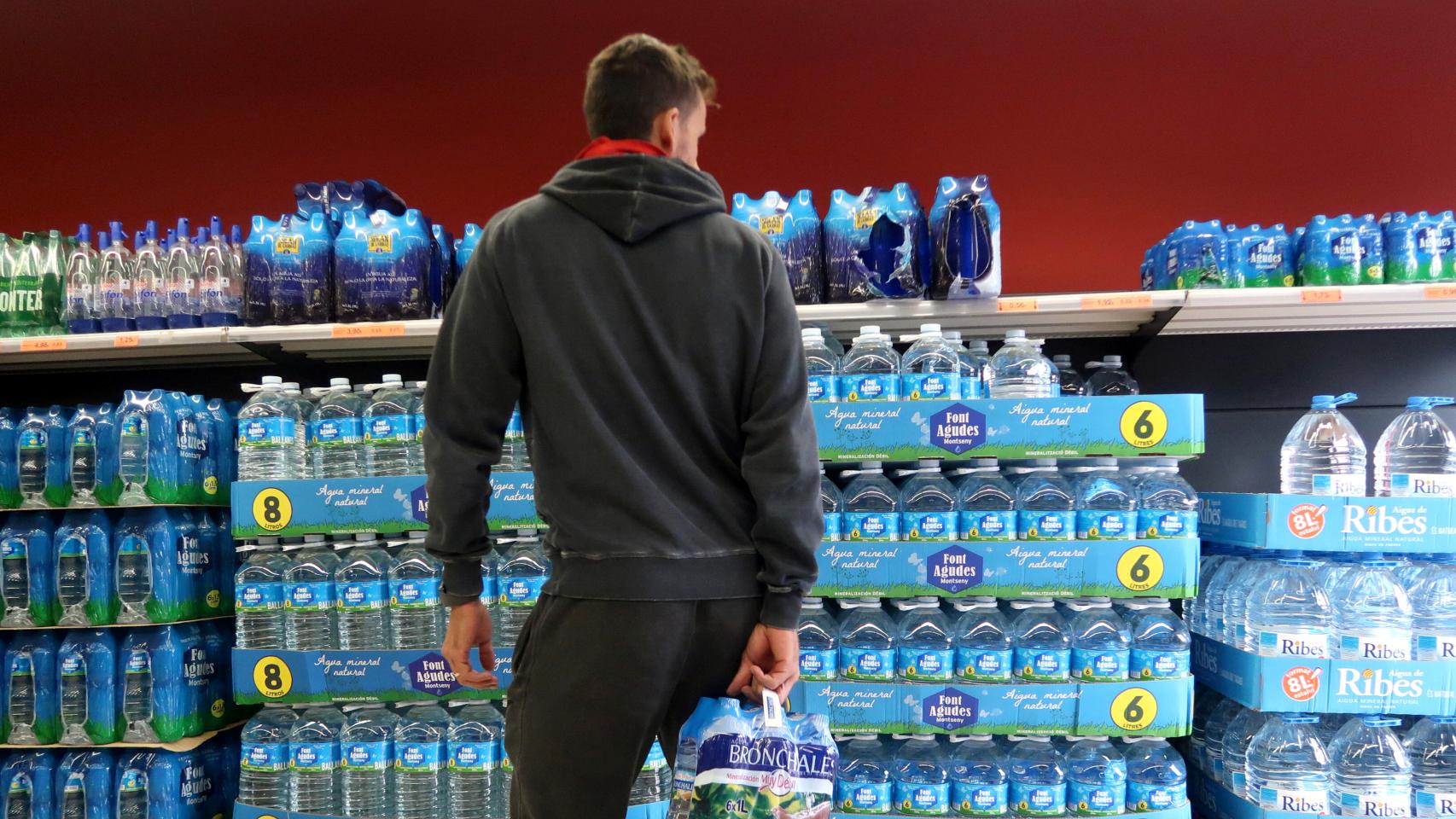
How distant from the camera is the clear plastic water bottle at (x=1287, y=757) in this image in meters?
2.80

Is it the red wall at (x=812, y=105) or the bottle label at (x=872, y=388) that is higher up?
the red wall at (x=812, y=105)

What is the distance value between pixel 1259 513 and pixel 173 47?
4.80 meters

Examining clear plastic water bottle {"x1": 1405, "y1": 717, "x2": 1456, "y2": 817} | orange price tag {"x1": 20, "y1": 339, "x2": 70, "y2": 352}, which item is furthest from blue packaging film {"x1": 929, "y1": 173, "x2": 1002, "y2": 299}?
orange price tag {"x1": 20, "y1": 339, "x2": 70, "y2": 352}

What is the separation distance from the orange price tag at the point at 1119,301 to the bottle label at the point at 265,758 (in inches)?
120

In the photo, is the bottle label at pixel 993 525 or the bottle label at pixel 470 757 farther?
the bottle label at pixel 470 757

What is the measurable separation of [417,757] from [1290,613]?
2.88 meters

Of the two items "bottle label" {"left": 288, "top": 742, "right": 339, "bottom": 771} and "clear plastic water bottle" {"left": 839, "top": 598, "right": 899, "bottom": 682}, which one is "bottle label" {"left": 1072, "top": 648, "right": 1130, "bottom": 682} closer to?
"clear plastic water bottle" {"left": 839, "top": 598, "right": 899, "bottom": 682}

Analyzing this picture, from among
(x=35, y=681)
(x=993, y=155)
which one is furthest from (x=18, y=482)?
(x=993, y=155)

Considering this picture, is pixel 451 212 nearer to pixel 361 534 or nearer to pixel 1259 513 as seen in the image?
pixel 361 534

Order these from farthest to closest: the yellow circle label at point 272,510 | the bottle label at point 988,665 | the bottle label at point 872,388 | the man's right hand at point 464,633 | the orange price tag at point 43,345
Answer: the orange price tag at point 43,345 < the yellow circle label at point 272,510 < the bottle label at point 872,388 < the bottle label at point 988,665 < the man's right hand at point 464,633

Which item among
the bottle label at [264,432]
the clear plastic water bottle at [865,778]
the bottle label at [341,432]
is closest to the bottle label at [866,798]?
the clear plastic water bottle at [865,778]

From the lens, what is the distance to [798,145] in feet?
12.6

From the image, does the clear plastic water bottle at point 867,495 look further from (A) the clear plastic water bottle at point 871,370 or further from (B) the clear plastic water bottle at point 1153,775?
(B) the clear plastic water bottle at point 1153,775

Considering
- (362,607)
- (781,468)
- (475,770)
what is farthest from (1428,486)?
(362,607)
